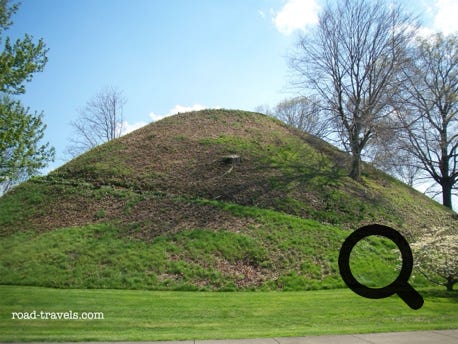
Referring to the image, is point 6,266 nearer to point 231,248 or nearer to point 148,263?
point 148,263

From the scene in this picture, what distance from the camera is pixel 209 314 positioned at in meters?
9.22

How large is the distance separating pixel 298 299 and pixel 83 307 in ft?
19.8

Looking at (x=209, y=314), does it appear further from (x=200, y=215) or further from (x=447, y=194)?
(x=447, y=194)

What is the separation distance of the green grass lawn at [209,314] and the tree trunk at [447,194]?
22907 mm

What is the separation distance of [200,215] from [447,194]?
25.2 meters

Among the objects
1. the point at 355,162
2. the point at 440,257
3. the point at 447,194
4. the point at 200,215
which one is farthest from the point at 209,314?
the point at 447,194

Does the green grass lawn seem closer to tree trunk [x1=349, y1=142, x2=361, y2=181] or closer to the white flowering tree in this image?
the white flowering tree

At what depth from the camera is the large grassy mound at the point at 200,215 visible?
539 inches

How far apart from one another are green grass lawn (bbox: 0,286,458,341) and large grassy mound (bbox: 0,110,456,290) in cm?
156

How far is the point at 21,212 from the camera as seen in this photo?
60.0 feet

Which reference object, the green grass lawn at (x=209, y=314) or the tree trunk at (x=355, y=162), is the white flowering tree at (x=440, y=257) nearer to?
the green grass lawn at (x=209, y=314)

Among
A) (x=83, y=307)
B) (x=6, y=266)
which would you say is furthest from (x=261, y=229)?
(x=6, y=266)

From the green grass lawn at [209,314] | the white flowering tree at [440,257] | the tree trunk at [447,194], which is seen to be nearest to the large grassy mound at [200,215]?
the green grass lawn at [209,314]

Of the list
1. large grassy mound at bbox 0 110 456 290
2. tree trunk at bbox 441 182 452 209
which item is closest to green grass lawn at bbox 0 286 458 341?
large grassy mound at bbox 0 110 456 290
